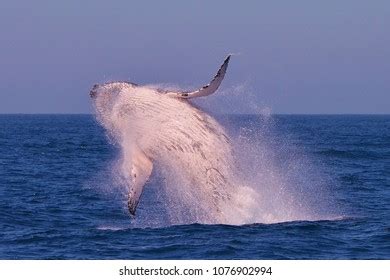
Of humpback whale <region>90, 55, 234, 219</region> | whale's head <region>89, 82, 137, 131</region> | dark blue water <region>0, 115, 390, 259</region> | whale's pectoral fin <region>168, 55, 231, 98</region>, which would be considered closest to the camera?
dark blue water <region>0, 115, 390, 259</region>

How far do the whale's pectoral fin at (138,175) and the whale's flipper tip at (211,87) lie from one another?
61.5 inches

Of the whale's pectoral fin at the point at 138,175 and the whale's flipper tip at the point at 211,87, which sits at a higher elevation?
the whale's flipper tip at the point at 211,87

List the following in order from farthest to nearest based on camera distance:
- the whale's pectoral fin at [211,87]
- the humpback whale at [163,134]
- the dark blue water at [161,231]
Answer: the humpback whale at [163,134] → the whale's pectoral fin at [211,87] → the dark blue water at [161,231]

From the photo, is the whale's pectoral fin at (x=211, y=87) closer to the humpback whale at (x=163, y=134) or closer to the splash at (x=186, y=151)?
the humpback whale at (x=163, y=134)

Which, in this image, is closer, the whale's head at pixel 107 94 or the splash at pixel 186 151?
the splash at pixel 186 151

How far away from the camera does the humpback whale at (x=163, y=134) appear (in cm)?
1836

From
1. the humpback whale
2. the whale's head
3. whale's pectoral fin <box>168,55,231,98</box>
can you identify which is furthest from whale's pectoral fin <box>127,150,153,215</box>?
whale's pectoral fin <box>168,55,231,98</box>

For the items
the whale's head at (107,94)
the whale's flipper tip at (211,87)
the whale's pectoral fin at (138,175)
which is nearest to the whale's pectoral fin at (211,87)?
the whale's flipper tip at (211,87)

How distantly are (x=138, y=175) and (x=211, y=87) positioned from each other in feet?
8.02

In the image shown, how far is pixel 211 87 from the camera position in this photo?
58.9 feet

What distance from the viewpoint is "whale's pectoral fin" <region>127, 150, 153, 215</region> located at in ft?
60.5

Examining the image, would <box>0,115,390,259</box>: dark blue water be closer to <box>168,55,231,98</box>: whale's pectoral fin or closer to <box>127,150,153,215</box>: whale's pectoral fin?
<box>127,150,153,215</box>: whale's pectoral fin
